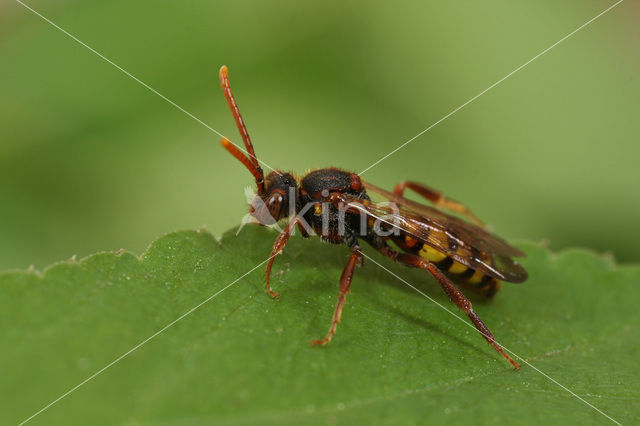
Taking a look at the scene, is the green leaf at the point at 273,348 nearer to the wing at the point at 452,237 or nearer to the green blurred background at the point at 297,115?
the wing at the point at 452,237

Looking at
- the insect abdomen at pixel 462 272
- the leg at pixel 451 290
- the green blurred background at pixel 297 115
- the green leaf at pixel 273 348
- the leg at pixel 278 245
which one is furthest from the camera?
the green blurred background at pixel 297 115

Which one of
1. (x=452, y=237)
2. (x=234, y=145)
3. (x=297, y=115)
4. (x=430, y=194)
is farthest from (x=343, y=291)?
(x=297, y=115)

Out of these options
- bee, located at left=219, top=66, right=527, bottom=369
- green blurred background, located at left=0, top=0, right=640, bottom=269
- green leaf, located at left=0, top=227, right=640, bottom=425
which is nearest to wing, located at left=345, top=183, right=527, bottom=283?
bee, located at left=219, top=66, right=527, bottom=369

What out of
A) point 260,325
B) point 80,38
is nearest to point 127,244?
point 80,38

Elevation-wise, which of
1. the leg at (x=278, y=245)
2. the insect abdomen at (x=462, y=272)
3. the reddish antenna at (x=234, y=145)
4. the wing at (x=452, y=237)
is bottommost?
the leg at (x=278, y=245)

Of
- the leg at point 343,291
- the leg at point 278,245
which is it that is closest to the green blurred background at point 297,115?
the leg at point 278,245

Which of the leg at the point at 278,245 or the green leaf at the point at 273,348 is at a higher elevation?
the leg at the point at 278,245
